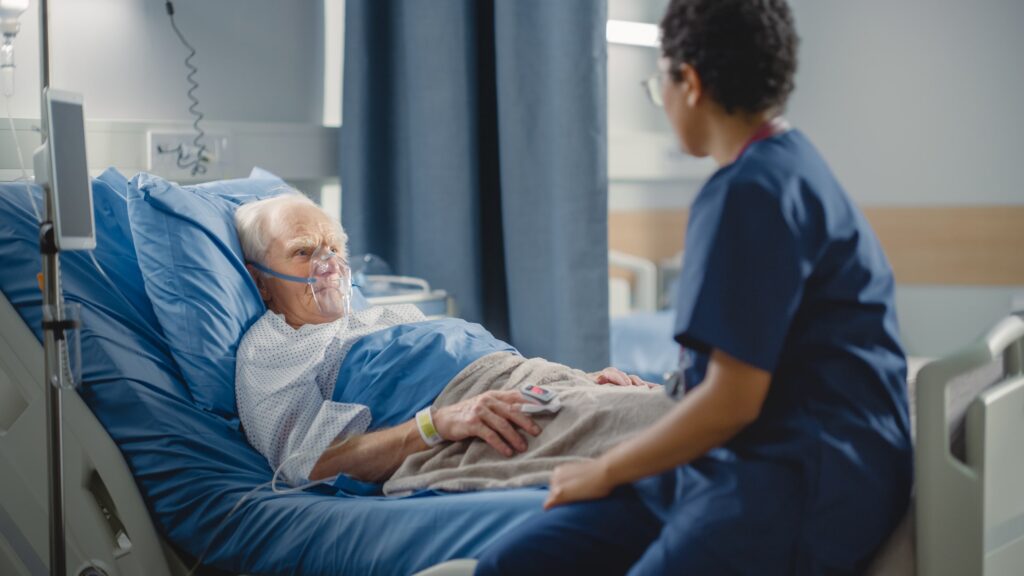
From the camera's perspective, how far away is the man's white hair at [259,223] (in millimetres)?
2352

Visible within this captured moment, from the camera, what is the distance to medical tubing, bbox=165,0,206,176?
295cm

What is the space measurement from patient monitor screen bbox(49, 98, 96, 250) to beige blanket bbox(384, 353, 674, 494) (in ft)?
2.28

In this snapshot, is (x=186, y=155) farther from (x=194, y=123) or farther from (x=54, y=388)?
(x=54, y=388)

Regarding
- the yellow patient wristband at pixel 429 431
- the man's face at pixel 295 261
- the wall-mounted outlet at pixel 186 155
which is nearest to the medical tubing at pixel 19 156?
the wall-mounted outlet at pixel 186 155

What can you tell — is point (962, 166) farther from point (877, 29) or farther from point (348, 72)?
point (348, 72)

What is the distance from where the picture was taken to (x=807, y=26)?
15.1ft

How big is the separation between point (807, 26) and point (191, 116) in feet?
9.31

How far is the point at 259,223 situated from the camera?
2.37 meters

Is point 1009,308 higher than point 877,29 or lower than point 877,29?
lower

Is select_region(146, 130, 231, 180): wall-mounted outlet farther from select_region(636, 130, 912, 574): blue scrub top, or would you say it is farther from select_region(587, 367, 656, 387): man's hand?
select_region(636, 130, 912, 574): blue scrub top

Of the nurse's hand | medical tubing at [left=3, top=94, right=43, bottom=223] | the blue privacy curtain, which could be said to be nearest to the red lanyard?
the nurse's hand

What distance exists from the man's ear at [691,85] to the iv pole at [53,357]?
39.9 inches

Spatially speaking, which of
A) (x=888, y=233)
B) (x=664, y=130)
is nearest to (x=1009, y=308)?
(x=888, y=233)

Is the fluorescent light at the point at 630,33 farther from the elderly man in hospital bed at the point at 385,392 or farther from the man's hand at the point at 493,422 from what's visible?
the man's hand at the point at 493,422
